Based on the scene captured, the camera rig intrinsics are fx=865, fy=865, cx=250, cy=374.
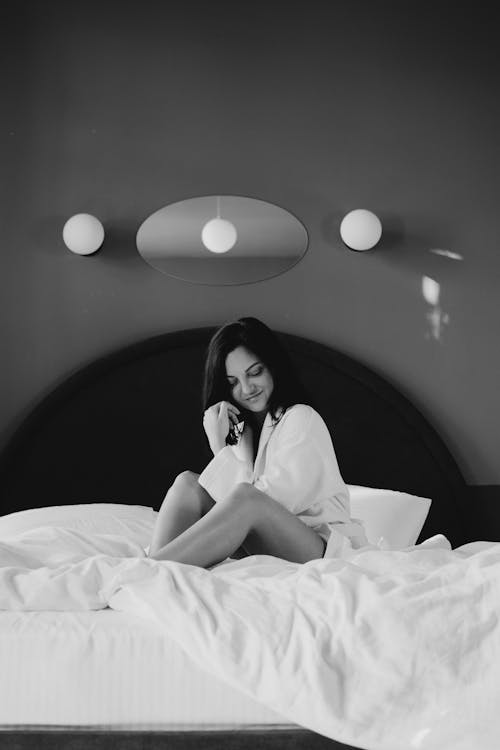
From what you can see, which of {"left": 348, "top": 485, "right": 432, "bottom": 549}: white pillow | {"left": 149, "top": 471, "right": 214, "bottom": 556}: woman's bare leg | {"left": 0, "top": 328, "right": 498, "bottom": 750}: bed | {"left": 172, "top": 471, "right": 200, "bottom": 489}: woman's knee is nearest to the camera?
{"left": 149, "top": 471, "right": 214, "bottom": 556}: woman's bare leg

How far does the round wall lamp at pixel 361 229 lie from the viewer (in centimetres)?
333

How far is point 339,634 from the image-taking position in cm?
138

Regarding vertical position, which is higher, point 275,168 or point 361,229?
point 275,168

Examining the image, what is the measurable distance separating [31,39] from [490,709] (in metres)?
3.09

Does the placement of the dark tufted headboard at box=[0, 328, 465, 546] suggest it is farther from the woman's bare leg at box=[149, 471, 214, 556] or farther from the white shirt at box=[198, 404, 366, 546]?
the woman's bare leg at box=[149, 471, 214, 556]

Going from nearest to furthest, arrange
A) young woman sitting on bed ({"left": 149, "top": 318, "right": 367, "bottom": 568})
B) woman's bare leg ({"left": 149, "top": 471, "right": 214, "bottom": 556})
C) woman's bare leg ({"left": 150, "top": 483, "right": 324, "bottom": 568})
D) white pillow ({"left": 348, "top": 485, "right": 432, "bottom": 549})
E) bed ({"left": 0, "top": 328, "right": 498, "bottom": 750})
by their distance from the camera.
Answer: woman's bare leg ({"left": 150, "top": 483, "right": 324, "bottom": 568}) < young woman sitting on bed ({"left": 149, "top": 318, "right": 367, "bottom": 568}) < woman's bare leg ({"left": 149, "top": 471, "right": 214, "bottom": 556}) < white pillow ({"left": 348, "top": 485, "right": 432, "bottom": 549}) < bed ({"left": 0, "top": 328, "right": 498, "bottom": 750})

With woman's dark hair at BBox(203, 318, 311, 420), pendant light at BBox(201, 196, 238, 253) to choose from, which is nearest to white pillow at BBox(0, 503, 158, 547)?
woman's dark hair at BBox(203, 318, 311, 420)

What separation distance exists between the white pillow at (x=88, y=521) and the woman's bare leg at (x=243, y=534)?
625mm

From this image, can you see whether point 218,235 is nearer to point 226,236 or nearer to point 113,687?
point 226,236

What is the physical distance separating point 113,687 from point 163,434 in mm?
1901

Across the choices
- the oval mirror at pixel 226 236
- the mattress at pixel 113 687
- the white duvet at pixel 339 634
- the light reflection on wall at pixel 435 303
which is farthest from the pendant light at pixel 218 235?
the mattress at pixel 113 687

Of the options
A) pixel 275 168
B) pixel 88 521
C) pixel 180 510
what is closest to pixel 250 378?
pixel 180 510

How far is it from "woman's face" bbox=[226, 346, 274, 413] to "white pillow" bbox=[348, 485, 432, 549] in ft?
1.83

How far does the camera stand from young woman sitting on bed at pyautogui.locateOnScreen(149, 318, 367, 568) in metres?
1.92
